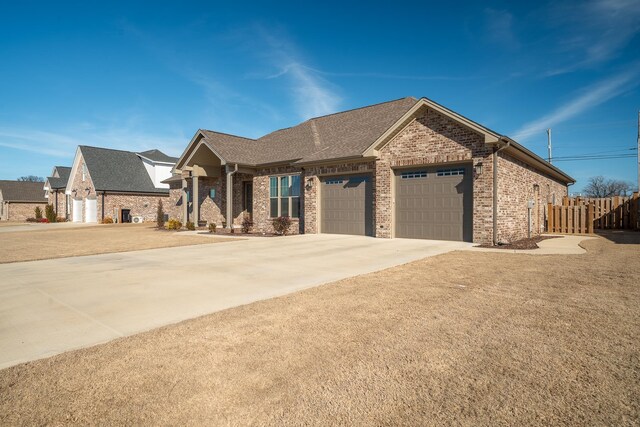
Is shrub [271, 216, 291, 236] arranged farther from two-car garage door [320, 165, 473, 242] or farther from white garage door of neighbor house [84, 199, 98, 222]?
white garage door of neighbor house [84, 199, 98, 222]

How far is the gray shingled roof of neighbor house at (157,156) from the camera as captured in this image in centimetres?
3772

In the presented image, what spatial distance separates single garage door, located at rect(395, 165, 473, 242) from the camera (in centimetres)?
1309

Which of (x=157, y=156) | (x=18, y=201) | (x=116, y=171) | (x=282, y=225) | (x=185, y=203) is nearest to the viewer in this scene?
(x=282, y=225)

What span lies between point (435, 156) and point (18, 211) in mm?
55205

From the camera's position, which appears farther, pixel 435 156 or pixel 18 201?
pixel 18 201

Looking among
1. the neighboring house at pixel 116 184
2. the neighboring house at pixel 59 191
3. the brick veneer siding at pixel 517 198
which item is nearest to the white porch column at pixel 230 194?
the brick veneer siding at pixel 517 198

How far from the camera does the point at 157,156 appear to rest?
38.5 metres

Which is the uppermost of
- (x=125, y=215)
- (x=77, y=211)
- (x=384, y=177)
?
(x=384, y=177)

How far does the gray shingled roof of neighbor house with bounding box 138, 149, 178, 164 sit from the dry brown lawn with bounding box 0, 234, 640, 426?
121ft

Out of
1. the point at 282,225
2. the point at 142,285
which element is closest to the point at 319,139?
the point at 282,225

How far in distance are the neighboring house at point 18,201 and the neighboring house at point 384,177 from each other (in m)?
37.4

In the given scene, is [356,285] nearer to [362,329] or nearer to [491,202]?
[362,329]

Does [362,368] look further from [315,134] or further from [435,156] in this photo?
[315,134]

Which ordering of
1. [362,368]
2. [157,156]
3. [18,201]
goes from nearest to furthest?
[362,368]
[157,156]
[18,201]
